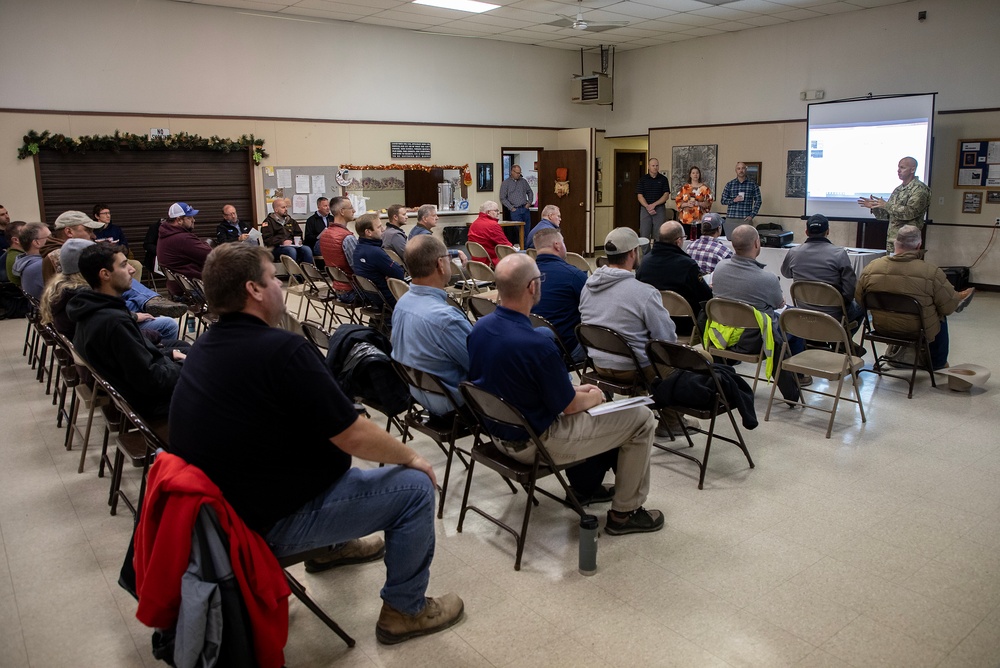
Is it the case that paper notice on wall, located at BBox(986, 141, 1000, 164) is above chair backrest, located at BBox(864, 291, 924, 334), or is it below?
above

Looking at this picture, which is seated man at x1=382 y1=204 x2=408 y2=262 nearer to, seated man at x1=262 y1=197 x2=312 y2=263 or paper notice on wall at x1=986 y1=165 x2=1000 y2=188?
seated man at x1=262 y1=197 x2=312 y2=263

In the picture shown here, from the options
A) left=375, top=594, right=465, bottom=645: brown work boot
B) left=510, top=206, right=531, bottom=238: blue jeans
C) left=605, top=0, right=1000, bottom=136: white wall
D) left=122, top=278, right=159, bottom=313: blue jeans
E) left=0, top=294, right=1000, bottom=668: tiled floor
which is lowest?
left=0, top=294, right=1000, bottom=668: tiled floor

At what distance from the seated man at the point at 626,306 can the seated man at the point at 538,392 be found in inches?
32.5

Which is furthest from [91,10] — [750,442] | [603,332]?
[750,442]

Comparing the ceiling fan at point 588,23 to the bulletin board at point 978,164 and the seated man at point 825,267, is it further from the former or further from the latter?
the seated man at point 825,267

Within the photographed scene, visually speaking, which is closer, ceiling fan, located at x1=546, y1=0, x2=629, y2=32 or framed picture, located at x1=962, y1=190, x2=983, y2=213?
framed picture, located at x1=962, y1=190, x2=983, y2=213

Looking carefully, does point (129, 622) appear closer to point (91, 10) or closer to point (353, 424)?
point (353, 424)

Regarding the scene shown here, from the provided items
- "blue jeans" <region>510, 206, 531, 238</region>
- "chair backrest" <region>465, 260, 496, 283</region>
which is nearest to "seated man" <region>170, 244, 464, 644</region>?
"chair backrest" <region>465, 260, 496, 283</region>

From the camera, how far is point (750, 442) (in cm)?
433

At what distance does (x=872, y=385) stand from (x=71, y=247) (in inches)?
209

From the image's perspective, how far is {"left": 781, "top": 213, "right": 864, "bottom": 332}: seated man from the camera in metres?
5.35

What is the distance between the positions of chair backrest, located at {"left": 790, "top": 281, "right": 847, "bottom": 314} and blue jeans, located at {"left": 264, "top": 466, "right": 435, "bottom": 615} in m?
3.71

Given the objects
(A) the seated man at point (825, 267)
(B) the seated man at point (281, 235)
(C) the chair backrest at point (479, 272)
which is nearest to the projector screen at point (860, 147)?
(A) the seated man at point (825, 267)

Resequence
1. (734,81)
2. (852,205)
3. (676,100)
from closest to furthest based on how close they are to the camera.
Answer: (852,205)
(734,81)
(676,100)
